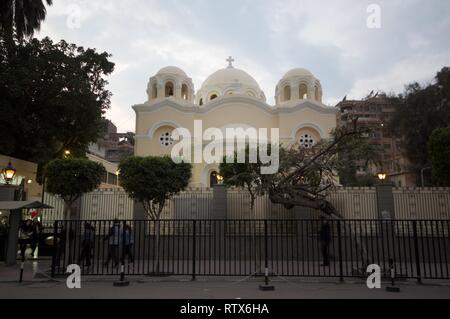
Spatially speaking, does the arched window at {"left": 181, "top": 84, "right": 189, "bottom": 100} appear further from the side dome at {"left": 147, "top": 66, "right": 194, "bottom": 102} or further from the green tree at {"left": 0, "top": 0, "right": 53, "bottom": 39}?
the green tree at {"left": 0, "top": 0, "right": 53, "bottom": 39}

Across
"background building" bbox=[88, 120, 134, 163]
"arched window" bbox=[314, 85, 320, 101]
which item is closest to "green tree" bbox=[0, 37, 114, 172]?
"arched window" bbox=[314, 85, 320, 101]

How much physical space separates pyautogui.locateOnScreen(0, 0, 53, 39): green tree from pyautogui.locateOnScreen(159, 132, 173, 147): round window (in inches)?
440

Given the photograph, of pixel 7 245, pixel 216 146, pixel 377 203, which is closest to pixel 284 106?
pixel 216 146

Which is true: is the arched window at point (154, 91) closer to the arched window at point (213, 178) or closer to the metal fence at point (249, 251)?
the arched window at point (213, 178)

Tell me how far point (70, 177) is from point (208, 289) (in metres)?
6.41

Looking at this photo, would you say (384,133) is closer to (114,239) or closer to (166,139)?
(166,139)

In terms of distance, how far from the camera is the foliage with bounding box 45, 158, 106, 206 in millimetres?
12281

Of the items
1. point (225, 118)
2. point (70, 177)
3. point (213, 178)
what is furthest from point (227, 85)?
point (70, 177)

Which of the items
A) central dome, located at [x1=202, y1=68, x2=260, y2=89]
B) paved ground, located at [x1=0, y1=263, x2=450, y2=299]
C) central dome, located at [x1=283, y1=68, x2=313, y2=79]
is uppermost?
central dome, located at [x1=202, y1=68, x2=260, y2=89]

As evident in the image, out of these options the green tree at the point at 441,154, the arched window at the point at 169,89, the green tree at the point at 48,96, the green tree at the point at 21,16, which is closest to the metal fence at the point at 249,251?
the green tree at the point at 441,154

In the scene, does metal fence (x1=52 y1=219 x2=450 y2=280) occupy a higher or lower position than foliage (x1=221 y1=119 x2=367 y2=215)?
lower

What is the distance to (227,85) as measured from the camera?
110 feet

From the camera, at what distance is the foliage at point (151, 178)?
39.9 feet

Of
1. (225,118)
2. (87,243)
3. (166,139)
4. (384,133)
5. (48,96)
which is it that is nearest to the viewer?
(87,243)
